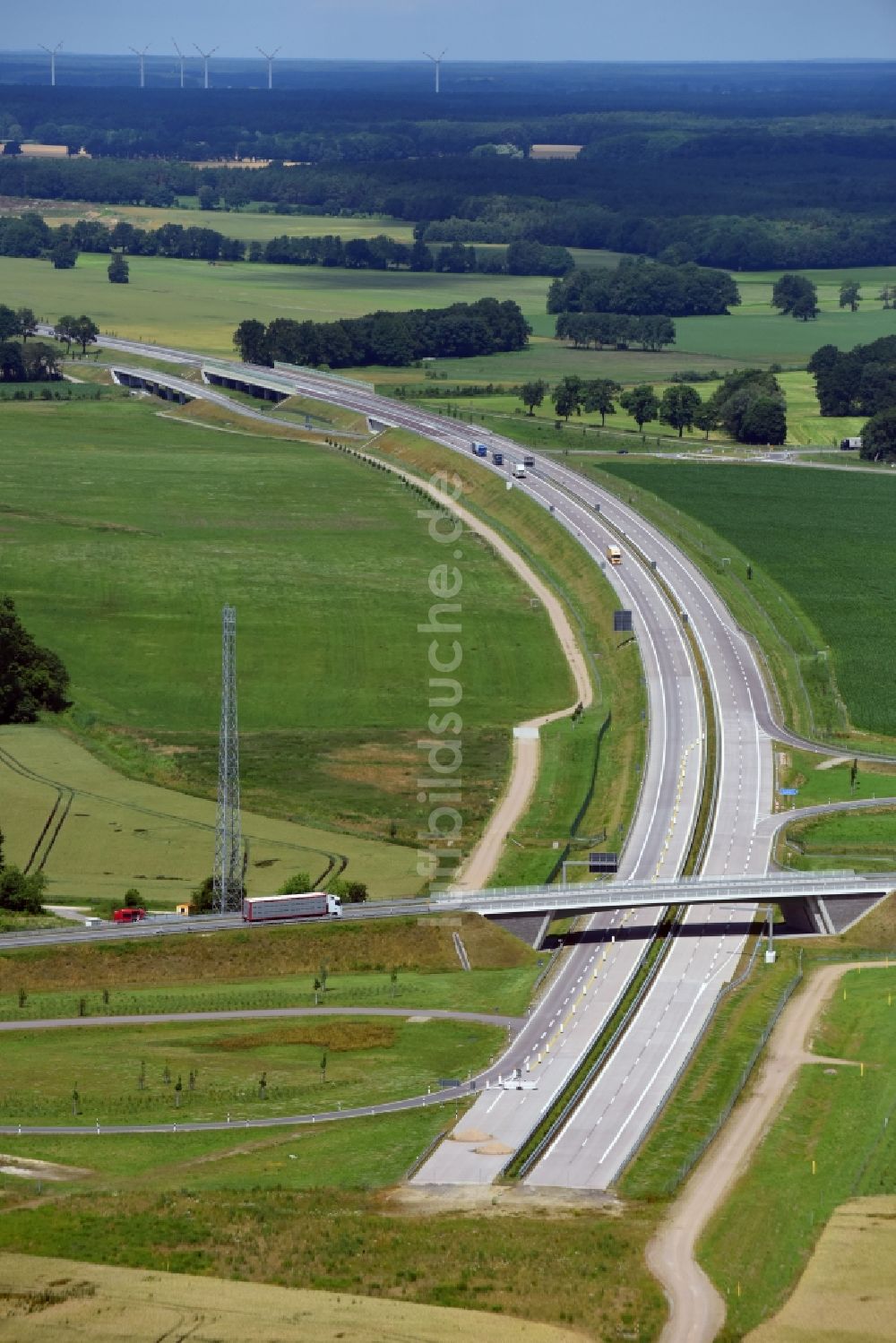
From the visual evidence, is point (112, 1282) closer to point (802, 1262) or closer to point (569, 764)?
point (802, 1262)

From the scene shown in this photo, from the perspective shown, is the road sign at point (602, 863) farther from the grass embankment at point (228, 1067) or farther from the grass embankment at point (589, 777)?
the grass embankment at point (228, 1067)

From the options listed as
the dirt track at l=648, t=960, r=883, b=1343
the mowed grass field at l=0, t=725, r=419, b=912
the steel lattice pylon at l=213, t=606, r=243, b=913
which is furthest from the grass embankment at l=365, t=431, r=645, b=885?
the dirt track at l=648, t=960, r=883, b=1343

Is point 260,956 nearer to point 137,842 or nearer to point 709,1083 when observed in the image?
point 137,842

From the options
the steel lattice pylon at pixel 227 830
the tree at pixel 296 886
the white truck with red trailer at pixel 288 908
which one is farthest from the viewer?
the tree at pixel 296 886

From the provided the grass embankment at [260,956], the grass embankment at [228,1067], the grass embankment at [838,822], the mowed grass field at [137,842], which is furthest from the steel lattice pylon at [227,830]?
the grass embankment at [838,822]

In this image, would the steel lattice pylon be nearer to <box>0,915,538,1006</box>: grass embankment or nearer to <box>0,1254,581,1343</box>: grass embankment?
<box>0,915,538,1006</box>: grass embankment

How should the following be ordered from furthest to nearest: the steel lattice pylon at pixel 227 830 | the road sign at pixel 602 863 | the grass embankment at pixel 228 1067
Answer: the road sign at pixel 602 863, the steel lattice pylon at pixel 227 830, the grass embankment at pixel 228 1067
